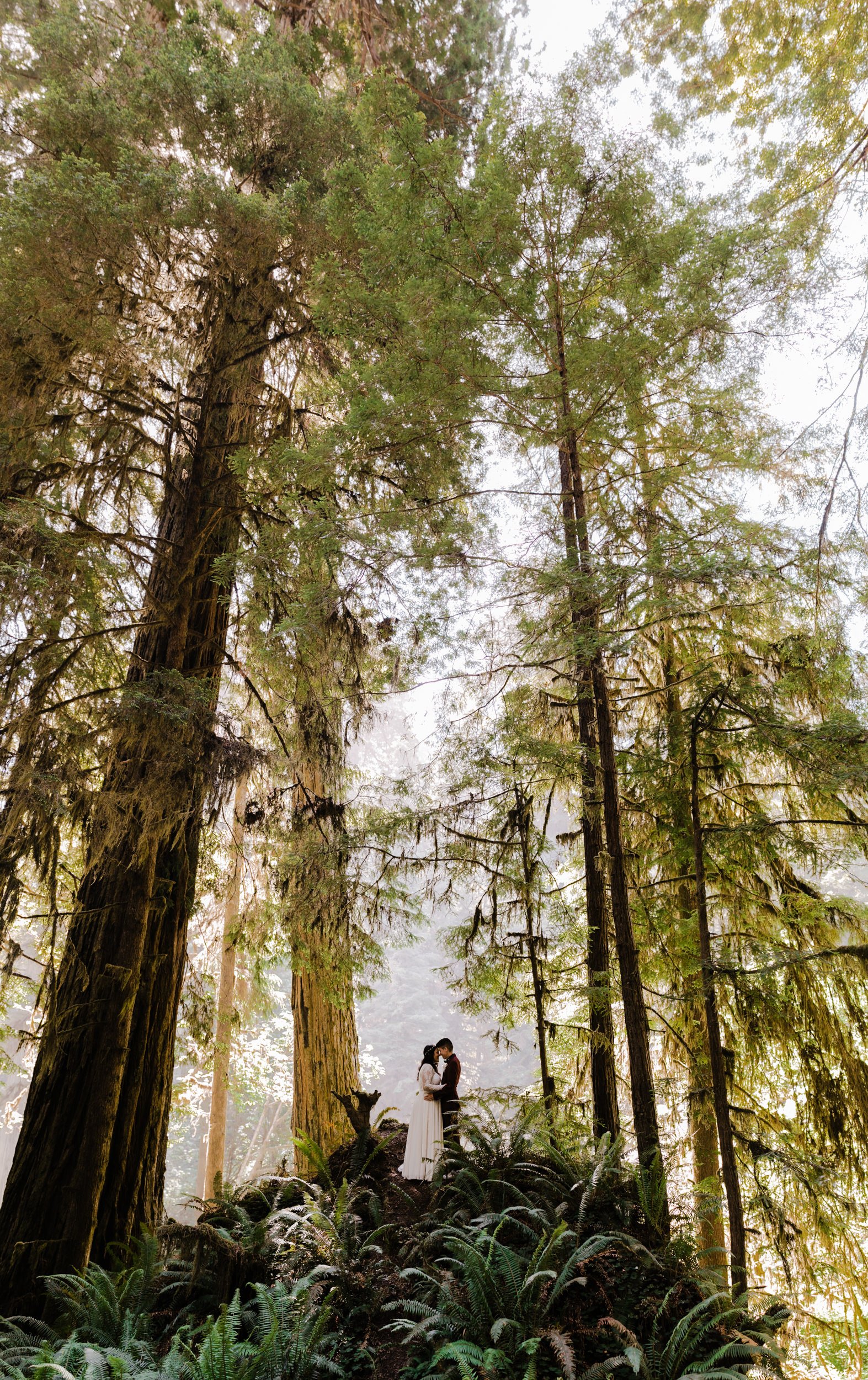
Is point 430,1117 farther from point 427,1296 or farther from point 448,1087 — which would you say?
point 427,1296

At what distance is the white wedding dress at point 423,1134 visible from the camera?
18.7 ft

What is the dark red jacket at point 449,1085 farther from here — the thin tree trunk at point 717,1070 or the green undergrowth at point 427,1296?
the thin tree trunk at point 717,1070

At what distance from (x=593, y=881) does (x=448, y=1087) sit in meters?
2.14

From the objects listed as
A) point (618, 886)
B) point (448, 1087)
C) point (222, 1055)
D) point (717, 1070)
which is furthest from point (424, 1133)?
point (222, 1055)

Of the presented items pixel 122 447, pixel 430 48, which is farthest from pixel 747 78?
pixel 122 447

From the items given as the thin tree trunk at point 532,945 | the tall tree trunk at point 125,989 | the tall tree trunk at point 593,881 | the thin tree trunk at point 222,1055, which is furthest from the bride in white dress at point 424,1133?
the thin tree trunk at point 222,1055

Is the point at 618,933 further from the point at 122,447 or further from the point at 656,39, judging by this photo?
the point at 656,39

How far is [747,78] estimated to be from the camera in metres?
5.96

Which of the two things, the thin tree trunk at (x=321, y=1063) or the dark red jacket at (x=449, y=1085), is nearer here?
the dark red jacket at (x=449, y=1085)

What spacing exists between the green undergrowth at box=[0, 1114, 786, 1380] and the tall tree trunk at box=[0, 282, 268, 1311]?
0.34 metres

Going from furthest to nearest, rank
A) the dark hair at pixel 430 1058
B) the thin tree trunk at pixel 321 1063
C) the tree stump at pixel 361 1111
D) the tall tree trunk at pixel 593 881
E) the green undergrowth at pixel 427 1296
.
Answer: the thin tree trunk at pixel 321 1063 → the dark hair at pixel 430 1058 → the tree stump at pixel 361 1111 → the tall tree trunk at pixel 593 881 → the green undergrowth at pixel 427 1296

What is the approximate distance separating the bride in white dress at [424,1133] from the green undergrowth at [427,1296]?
2.47 ft

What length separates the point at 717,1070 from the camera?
4.48m

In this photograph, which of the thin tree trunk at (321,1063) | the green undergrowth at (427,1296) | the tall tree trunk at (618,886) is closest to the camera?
the green undergrowth at (427,1296)
